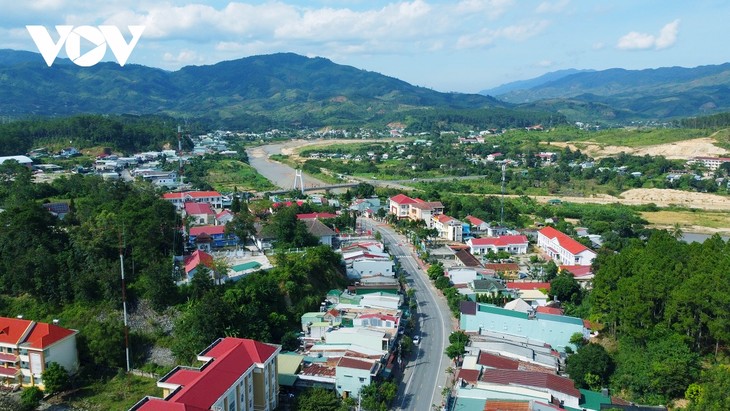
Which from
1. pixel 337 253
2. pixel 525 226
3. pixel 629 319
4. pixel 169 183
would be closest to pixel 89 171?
pixel 169 183

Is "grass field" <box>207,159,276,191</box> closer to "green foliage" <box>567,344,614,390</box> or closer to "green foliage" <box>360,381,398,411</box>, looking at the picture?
"green foliage" <box>360,381,398,411</box>

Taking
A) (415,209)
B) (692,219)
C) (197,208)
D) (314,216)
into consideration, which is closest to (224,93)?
(415,209)

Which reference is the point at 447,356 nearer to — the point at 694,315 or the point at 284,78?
the point at 694,315

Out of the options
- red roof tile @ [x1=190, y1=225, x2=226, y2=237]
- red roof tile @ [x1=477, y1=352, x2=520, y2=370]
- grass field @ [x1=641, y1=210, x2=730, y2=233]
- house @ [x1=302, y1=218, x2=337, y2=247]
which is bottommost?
grass field @ [x1=641, y1=210, x2=730, y2=233]

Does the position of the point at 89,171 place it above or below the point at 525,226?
above

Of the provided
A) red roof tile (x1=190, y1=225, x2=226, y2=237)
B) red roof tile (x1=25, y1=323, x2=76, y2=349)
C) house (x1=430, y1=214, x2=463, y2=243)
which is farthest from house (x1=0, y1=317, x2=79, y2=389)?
house (x1=430, y1=214, x2=463, y2=243)

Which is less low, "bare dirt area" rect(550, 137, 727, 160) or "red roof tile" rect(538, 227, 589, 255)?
"bare dirt area" rect(550, 137, 727, 160)
